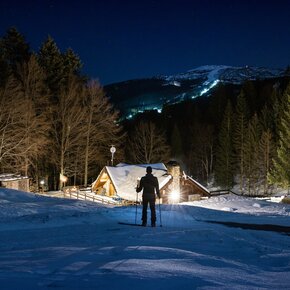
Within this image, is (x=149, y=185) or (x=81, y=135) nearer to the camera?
(x=149, y=185)

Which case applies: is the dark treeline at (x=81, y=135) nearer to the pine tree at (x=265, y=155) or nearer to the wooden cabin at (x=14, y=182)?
the pine tree at (x=265, y=155)

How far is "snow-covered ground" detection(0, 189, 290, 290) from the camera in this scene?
5.63 metres

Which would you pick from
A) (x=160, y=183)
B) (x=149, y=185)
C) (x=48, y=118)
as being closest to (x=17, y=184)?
(x=48, y=118)

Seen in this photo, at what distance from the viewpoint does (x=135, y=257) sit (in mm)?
7266

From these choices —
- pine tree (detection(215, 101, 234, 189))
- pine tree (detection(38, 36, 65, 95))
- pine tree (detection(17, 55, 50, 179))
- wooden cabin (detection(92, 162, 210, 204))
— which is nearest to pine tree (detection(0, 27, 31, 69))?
pine tree (detection(38, 36, 65, 95))

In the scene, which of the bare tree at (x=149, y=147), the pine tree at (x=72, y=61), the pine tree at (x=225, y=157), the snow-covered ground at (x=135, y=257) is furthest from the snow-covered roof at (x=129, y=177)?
the snow-covered ground at (x=135, y=257)

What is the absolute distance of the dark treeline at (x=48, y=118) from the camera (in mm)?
36656

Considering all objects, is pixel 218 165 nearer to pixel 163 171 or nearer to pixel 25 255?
pixel 163 171

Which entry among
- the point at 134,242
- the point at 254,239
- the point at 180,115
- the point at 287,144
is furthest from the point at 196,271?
the point at 180,115

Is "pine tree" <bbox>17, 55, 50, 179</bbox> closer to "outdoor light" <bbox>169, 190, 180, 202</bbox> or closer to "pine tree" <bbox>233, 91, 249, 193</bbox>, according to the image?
"outdoor light" <bbox>169, 190, 180, 202</bbox>

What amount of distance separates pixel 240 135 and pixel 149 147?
18.6m

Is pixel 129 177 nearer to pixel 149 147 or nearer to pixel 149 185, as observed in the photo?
pixel 149 147

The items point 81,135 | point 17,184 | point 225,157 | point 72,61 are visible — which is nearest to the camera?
point 17,184

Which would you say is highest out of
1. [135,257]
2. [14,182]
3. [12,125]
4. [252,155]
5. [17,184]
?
[12,125]
